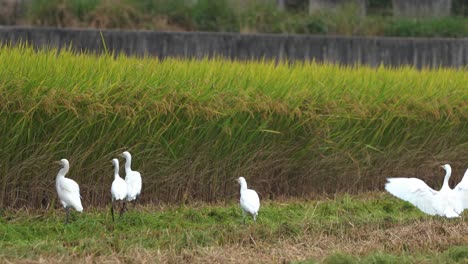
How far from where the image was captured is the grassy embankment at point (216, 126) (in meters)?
9.81

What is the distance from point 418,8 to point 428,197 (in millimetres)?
12488

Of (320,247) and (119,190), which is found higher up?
(119,190)

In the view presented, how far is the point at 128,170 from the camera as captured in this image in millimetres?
9398

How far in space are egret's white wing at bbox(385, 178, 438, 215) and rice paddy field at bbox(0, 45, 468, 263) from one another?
15 cm

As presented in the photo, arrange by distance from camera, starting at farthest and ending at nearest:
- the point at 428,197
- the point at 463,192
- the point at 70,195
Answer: the point at 463,192 → the point at 428,197 → the point at 70,195

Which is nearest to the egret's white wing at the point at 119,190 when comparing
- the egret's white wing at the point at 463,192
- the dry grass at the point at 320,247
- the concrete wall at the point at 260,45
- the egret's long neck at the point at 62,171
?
the egret's long neck at the point at 62,171

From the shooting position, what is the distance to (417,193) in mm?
9961

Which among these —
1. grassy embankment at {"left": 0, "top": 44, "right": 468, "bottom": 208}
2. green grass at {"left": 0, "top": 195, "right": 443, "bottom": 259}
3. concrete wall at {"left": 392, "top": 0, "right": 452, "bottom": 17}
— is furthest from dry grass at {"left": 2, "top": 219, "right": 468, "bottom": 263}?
concrete wall at {"left": 392, "top": 0, "right": 452, "bottom": 17}

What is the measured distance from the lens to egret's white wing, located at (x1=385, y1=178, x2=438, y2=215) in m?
9.86

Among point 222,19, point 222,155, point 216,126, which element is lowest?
point 222,155

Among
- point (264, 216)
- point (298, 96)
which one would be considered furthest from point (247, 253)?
point (298, 96)

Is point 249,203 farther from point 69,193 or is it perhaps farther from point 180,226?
point 69,193

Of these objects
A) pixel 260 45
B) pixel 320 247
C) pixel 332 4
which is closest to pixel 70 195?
pixel 320 247

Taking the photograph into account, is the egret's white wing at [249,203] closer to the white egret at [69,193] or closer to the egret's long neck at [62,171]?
the white egret at [69,193]
